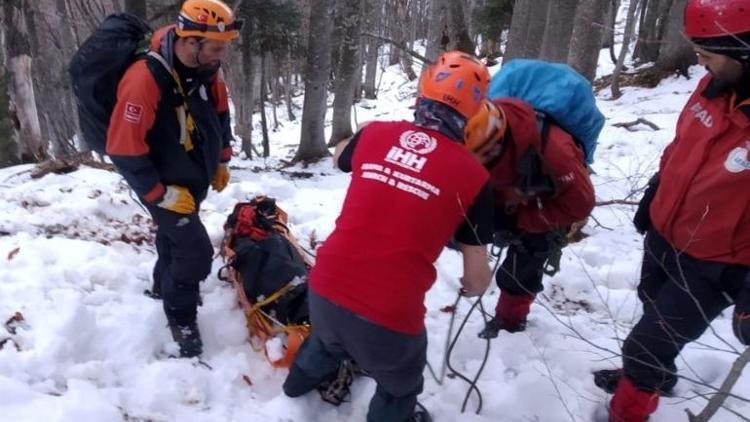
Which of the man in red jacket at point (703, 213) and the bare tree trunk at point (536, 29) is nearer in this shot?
the man in red jacket at point (703, 213)

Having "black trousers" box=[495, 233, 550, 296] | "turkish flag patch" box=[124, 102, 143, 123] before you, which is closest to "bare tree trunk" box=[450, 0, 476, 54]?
"black trousers" box=[495, 233, 550, 296]

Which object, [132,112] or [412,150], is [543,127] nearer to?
[412,150]

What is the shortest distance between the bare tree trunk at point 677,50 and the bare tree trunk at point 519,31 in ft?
26.0

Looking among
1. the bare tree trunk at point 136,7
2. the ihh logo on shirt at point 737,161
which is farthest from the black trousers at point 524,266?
the bare tree trunk at point 136,7

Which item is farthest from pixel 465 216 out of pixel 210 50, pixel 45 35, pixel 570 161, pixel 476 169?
pixel 45 35

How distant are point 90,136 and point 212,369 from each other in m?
1.51

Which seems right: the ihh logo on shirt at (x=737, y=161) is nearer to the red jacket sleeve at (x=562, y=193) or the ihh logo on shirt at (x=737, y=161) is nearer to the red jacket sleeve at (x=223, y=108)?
the red jacket sleeve at (x=562, y=193)

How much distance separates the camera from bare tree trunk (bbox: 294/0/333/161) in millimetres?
9484

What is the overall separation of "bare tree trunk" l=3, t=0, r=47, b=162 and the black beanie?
29.6ft

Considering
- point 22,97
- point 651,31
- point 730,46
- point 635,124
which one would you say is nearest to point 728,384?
point 730,46

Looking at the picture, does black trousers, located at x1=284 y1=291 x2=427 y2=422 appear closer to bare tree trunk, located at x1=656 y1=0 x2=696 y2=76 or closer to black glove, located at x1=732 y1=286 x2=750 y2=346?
black glove, located at x1=732 y1=286 x2=750 y2=346

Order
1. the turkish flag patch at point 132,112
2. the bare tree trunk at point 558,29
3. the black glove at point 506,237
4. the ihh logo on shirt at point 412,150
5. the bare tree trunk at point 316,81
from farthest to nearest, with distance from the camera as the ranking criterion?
1. the bare tree trunk at point 316,81
2. the bare tree trunk at point 558,29
3. the black glove at point 506,237
4. the turkish flag patch at point 132,112
5. the ihh logo on shirt at point 412,150

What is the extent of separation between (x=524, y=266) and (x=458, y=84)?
65.5 inches

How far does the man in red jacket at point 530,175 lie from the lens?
2873 millimetres
